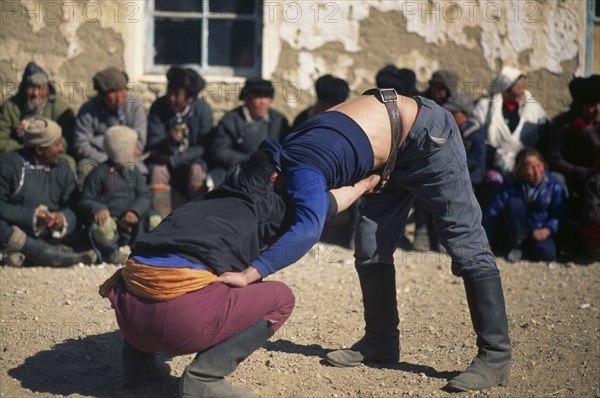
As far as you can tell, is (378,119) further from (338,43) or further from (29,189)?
(338,43)

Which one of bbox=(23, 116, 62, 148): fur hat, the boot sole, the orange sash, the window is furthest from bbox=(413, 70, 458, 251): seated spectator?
the orange sash

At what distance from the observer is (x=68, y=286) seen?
5.71 metres

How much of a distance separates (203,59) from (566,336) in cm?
438

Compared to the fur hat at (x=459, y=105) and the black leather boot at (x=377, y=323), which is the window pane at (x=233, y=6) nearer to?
the fur hat at (x=459, y=105)

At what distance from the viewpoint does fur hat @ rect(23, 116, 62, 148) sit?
245 inches

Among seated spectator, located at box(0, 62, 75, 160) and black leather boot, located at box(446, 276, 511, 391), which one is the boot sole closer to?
black leather boot, located at box(446, 276, 511, 391)

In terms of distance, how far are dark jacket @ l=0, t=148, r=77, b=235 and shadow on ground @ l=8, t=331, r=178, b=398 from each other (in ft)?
6.27

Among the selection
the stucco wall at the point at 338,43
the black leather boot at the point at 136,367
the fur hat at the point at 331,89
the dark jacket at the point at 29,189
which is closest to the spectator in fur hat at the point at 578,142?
the stucco wall at the point at 338,43

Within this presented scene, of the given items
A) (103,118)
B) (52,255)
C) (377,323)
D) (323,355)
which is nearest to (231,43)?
(103,118)

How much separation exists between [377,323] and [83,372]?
151 cm

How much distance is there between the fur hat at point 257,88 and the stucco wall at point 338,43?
518 millimetres

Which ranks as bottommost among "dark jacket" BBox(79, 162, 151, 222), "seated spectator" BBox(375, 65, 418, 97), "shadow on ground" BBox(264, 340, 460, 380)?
"shadow on ground" BBox(264, 340, 460, 380)

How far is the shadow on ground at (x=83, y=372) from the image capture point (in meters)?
3.89

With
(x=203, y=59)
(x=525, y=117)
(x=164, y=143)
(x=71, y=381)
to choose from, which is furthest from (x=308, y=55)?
(x=71, y=381)
